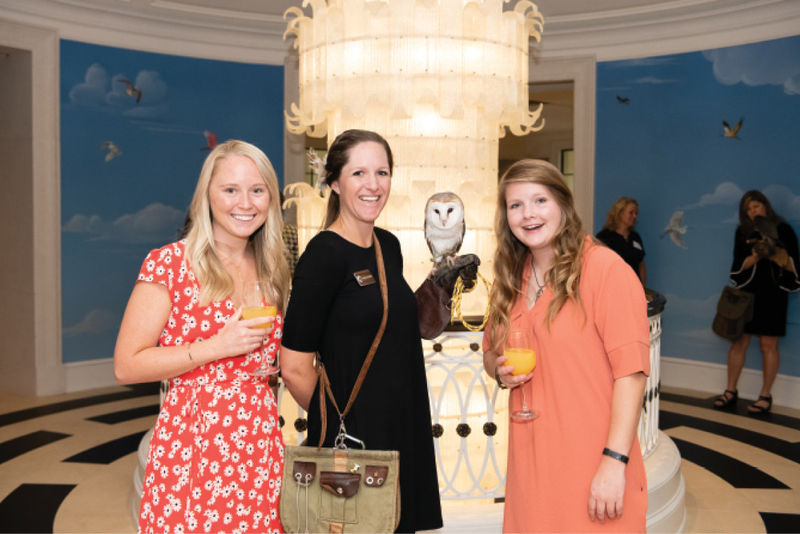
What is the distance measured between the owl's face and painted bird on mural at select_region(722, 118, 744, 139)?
16.6 feet

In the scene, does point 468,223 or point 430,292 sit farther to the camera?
point 468,223

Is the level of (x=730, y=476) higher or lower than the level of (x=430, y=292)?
lower

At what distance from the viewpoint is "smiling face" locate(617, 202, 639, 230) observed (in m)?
7.23

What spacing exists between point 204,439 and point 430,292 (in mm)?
1078

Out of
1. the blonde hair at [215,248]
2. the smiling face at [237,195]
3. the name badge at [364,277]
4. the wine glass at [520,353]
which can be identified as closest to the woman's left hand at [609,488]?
the wine glass at [520,353]

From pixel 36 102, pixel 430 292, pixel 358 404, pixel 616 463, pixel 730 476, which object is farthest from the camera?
pixel 36 102

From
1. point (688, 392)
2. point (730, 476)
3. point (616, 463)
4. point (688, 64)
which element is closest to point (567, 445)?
point (616, 463)

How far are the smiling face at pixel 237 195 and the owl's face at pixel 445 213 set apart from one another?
1505mm

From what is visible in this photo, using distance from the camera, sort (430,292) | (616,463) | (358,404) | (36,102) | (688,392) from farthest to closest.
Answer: (688,392)
(36,102)
(430,292)
(358,404)
(616,463)

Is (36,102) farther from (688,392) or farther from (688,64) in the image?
(688,392)

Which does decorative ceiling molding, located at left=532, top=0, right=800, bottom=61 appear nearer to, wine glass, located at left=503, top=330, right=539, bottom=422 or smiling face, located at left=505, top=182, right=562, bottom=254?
smiling face, located at left=505, top=182, right=562, bottom=254

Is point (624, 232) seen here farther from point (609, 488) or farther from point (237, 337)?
point (237, 337)

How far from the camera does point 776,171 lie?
6914 mm

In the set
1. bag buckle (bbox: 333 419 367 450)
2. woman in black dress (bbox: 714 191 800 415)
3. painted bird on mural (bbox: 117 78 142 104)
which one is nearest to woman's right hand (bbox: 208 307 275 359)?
bag buckle (bbox: 333 419 367 450)
